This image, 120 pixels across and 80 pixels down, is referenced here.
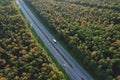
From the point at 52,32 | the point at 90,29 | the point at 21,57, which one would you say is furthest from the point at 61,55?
the point at 52,32

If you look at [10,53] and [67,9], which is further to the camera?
[67,9]

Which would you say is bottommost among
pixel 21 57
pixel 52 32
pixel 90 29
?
pixel 52 32

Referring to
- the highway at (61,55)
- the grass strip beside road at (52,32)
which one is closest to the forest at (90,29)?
the grass strip beside road at (52,32)

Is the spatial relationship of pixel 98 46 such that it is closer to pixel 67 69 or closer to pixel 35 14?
pixel 67 69

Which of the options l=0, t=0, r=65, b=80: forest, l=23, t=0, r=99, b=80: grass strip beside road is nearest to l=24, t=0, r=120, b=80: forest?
l=23, t=0, r=99, b=80: grass strip beside road

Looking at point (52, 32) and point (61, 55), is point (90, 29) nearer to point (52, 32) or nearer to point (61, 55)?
point (61, 55)

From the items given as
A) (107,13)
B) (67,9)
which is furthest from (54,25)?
(107,13)
